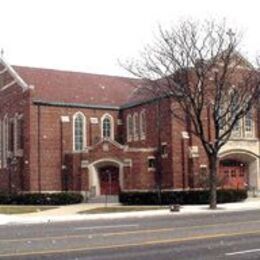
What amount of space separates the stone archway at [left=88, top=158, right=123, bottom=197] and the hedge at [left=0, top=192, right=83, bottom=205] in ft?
17.0

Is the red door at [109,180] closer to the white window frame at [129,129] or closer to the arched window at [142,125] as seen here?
the arched window at [142,125]

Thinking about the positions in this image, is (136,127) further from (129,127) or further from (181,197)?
(181,197)

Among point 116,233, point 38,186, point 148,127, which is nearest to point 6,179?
point 38,186

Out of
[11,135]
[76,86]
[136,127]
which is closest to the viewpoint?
[11,135]

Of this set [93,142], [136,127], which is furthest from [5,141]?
[136,127]

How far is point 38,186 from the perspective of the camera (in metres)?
56.2

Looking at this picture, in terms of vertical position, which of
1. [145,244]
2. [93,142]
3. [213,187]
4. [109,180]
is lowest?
[145,244]

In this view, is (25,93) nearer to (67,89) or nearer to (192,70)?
(67,89)

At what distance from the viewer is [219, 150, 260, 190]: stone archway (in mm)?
56844

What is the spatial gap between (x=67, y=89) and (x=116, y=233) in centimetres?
4167

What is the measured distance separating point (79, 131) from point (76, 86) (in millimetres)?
4759

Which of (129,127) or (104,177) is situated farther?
(129,127)

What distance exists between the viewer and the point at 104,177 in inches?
2210

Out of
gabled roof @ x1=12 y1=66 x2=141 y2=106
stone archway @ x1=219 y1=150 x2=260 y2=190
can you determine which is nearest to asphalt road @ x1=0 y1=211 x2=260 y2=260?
stone archway @ x1=219 y1=150 x2=260 y2=190
